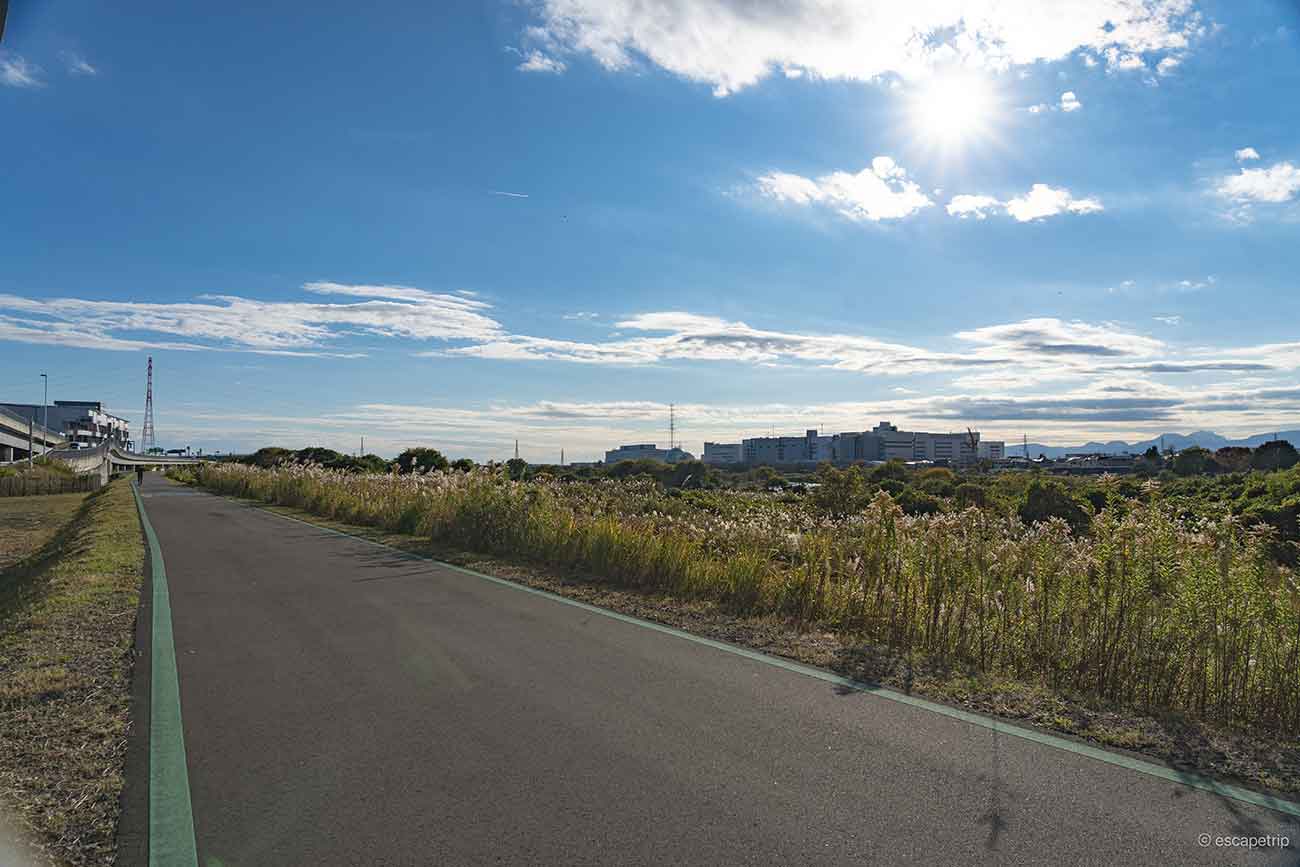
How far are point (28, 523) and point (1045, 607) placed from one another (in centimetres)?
3104

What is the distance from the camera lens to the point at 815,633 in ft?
25.0

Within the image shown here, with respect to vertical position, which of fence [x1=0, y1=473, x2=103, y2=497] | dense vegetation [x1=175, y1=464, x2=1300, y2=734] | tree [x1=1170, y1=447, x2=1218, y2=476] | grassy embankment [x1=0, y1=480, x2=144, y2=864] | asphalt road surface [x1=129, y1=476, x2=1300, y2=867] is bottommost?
fence [x1=0, y1=473, x2=103, y2=497]

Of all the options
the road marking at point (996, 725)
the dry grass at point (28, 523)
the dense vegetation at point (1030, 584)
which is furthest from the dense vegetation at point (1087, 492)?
the dry grass at point (28, 523)

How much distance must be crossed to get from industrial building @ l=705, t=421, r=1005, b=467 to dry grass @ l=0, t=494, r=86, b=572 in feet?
169

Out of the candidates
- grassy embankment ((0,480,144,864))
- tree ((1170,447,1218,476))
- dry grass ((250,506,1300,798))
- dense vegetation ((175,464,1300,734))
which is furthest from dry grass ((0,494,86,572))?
tree ((1170,447,1218,476))

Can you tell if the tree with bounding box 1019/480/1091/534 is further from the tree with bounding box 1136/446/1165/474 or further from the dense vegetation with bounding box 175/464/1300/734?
the tree with bounding box 1136/446/1165/474

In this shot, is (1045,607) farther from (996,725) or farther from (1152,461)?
(1152,461)

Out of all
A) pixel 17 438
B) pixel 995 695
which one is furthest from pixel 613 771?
pixel 17 438

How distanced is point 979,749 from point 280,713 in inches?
170

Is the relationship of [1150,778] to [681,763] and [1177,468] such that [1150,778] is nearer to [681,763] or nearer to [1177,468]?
[681,763]

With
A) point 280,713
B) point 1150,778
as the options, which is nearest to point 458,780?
point 280,713

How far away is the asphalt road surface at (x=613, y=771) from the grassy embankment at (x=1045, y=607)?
933 mm

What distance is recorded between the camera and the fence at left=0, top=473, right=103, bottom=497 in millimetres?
42281

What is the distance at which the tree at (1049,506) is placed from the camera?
1988 centimetres
